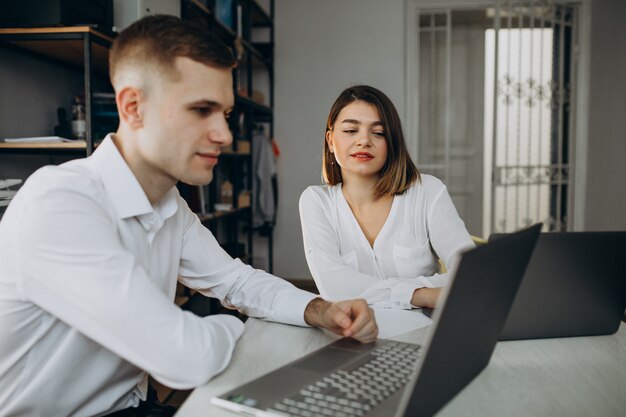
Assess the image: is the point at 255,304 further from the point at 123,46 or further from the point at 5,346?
the point at 123,46

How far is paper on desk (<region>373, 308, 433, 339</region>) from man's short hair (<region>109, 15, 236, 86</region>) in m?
0.63

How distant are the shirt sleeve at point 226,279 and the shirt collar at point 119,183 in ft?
0.86

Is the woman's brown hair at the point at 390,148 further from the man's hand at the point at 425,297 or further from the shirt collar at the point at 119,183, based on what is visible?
the shirt collar at the point at 119,183

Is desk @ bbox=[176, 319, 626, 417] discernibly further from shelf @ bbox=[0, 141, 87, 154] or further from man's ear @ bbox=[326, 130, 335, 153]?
shelf @ bbox=[0, 141, 87, 154]

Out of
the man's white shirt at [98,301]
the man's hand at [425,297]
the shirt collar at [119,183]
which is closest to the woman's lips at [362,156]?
the man's hand at [425,297]

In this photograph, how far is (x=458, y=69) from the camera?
5012mm

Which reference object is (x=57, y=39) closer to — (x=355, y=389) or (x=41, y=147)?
(x=41, y=147)

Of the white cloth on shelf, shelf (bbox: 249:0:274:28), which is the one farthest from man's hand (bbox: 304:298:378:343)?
shelf (bbox: 249:0:274:28)

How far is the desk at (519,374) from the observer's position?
812mm

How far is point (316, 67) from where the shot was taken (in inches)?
195

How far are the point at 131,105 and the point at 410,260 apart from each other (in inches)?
42.9

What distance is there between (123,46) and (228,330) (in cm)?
59

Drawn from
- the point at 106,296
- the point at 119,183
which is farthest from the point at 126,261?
the point at 119,183

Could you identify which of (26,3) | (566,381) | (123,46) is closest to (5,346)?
(123,46)
